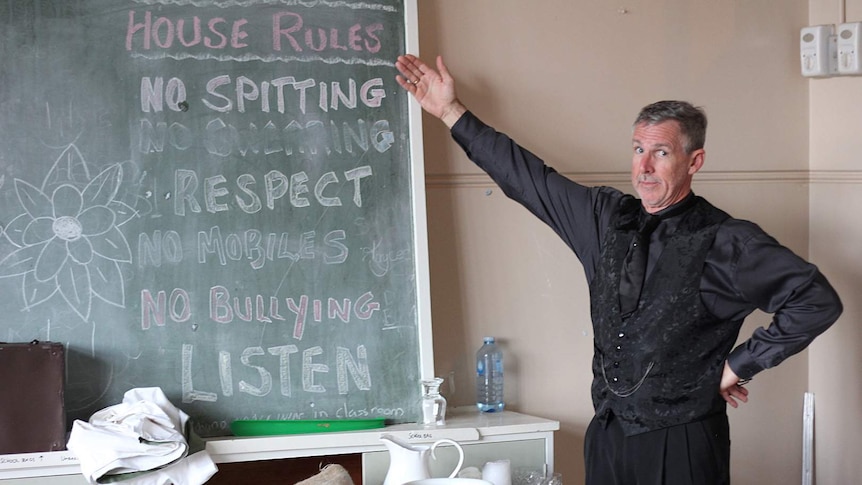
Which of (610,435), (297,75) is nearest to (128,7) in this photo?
(297,75)

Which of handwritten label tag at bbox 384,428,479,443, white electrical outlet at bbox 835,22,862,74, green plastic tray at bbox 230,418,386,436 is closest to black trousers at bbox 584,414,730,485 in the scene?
handwritten label tag at bbox 384,428,479,443

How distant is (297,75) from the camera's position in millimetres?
2824

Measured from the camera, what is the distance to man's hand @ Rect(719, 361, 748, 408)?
8.24 feet

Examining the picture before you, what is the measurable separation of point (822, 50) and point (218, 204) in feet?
6.70

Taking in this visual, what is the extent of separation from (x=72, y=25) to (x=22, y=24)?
0.12 meters

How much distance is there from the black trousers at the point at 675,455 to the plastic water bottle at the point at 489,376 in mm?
552

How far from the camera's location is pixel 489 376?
122 inches

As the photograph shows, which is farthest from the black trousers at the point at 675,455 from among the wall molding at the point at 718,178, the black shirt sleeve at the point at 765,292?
the wall molding at the point at 718,178

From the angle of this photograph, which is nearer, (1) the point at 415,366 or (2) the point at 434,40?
(1) the point at 415,366

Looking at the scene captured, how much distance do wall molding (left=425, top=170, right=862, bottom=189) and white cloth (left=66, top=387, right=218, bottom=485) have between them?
1053 millimetres

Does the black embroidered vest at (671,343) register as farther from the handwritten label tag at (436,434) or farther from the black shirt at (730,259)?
the handwritten label tag at (436,434)

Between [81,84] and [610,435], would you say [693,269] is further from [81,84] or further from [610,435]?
[81,84]

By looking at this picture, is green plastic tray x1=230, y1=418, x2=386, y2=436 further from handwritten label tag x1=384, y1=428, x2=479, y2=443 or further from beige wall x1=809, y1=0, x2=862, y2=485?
beige wall x1=809, y1=0, x2=862, y2=485

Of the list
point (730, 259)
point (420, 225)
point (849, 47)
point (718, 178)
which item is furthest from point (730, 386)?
point (849, 47)
